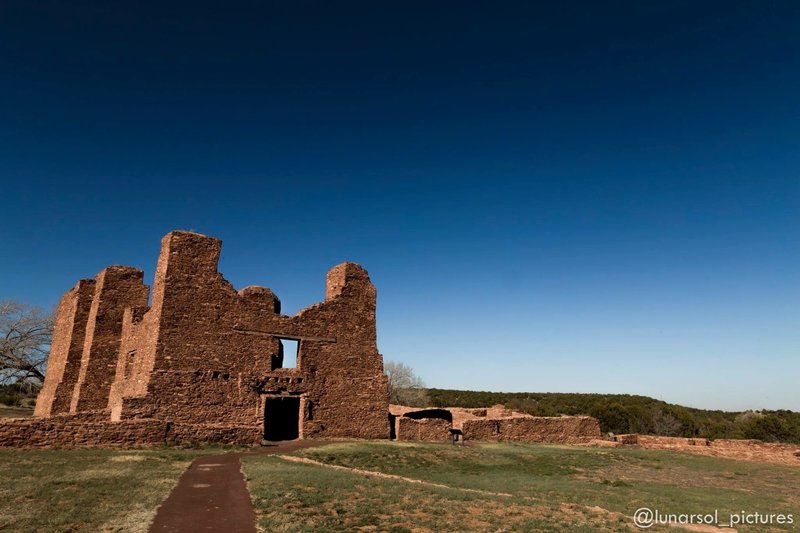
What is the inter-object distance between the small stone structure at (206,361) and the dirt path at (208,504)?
18.7 ft

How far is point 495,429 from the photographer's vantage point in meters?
26.7

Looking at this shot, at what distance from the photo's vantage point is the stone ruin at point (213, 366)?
760 inches

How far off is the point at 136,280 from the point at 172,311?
744cm

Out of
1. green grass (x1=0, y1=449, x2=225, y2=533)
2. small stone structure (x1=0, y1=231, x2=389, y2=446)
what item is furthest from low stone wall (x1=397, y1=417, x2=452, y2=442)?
green grass (x1=0, y1=449, x2=225, y2=533)

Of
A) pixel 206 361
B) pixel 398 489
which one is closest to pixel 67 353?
pixel 206 361

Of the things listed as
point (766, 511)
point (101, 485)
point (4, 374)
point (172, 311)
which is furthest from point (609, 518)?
point (4, 374)

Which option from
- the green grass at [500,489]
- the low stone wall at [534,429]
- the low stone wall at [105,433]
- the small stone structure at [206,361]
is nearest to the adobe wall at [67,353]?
the small stone structure at [206,361]

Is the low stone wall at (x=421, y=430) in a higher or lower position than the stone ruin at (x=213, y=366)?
lower

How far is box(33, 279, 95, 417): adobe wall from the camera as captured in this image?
25.6m

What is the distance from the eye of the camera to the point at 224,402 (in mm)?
20844

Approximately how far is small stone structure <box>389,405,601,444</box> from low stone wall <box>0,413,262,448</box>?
818 centimetres

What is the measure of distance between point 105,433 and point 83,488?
22.9 feet

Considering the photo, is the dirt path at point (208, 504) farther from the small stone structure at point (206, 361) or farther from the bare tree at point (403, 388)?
the bare tree at point (403, 388)

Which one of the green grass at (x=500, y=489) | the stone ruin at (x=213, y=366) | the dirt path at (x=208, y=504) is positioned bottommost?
the green grass at (x=500, y=489)
